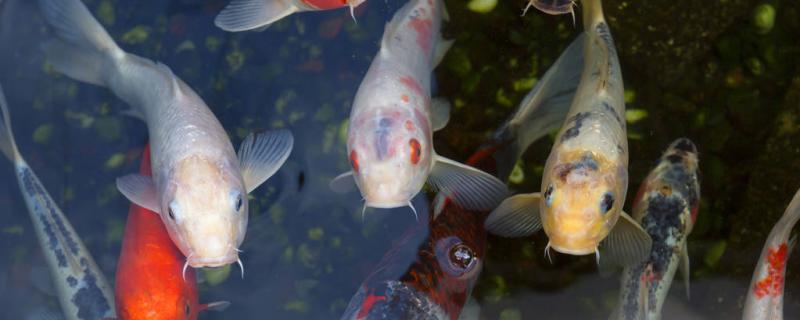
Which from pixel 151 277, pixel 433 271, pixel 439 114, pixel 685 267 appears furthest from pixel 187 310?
pixel 685 267

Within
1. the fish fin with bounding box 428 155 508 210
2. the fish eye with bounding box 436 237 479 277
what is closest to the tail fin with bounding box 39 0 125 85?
the fish fin with bounding box 428 155 508 210

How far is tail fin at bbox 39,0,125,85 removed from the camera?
148 inches

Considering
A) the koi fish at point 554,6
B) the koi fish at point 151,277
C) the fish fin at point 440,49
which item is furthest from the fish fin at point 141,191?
the koi fish at point 554,6

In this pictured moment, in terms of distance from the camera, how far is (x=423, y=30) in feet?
12.4

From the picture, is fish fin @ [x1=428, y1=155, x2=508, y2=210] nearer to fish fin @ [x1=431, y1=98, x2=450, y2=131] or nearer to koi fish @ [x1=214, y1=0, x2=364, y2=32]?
fish fin @ [x1=431, y1=98, x2=450, y2=131]

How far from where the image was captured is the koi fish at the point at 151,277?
11.4 feet

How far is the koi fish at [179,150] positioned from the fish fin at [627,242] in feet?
5.41

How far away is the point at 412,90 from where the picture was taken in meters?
3.45

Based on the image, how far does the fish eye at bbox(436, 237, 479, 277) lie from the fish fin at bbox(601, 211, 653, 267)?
0.69m

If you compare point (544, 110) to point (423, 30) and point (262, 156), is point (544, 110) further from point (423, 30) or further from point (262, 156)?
point (262, 156)

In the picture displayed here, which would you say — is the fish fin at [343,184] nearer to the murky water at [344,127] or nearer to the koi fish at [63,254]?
the murky water at [344,127]

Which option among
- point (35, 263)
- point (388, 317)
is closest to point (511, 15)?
point (388, 317)

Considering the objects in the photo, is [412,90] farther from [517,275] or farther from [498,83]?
[517,275]

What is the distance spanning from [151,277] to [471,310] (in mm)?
1671
